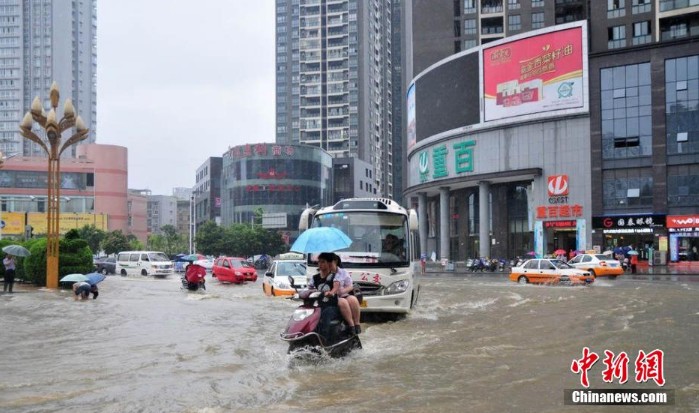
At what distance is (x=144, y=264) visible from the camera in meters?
41.2

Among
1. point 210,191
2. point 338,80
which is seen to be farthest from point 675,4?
point 210,191

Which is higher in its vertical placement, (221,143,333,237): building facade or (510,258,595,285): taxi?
(221,143,333,237): building facade

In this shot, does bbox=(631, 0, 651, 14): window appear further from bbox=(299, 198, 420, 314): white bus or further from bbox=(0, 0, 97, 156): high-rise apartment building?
bbox=(0, 0, 97, 156): high-rise apartment building

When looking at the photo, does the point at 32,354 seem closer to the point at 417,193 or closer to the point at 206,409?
the point at 206,409

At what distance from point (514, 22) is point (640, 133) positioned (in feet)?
78.7

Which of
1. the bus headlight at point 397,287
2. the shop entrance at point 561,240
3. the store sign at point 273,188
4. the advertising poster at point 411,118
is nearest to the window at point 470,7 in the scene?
the advertising poster at point 411,118

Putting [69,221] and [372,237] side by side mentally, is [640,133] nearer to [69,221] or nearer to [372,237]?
[372,237]

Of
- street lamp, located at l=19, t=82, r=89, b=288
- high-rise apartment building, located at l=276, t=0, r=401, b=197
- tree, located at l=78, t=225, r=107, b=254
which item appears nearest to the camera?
street lamp, located at l=19, t=82, r=89, b=288

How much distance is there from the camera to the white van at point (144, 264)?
40.9m

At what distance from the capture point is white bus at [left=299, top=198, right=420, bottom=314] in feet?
46.8

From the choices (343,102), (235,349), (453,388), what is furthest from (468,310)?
(343,102)

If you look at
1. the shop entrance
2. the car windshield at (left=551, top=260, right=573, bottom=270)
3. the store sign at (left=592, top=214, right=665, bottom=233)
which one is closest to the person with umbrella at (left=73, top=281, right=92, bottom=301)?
the car windshield at (left=551, top=260, right=573, bottom=270)

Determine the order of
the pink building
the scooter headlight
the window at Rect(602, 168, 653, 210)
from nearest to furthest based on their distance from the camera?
1. the scooter headlight
2. the window at Rect(602, 168, 653, 210)
3. the pink building

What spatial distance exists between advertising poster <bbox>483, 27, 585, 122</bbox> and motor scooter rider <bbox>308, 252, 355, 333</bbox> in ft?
161
